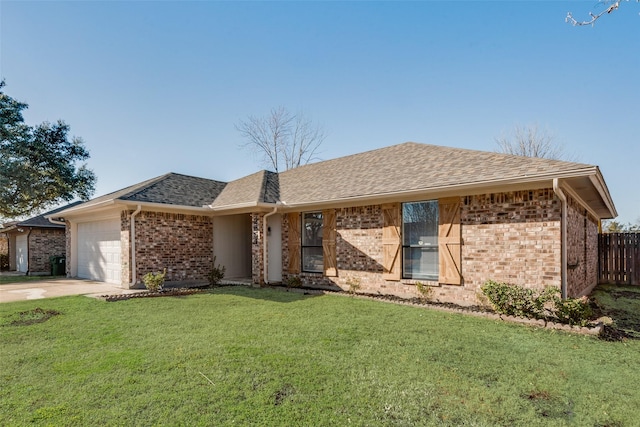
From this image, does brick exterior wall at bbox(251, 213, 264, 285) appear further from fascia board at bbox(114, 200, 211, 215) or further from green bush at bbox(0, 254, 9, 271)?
green bush at bbox(0, 254, 9, 271)

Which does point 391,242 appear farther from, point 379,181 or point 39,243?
point 39,243

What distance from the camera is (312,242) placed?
10.8 meters

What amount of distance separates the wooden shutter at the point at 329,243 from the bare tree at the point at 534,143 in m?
18.2

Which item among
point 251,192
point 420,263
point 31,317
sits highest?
point 251,192

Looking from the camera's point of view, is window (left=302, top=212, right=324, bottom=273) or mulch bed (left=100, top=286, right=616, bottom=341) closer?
mulch bed (left=100, top=286, right=616, bottom=341)

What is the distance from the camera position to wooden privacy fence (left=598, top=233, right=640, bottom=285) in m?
12.2

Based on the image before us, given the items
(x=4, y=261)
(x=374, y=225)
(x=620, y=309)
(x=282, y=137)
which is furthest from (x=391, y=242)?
(x=4, y=261)

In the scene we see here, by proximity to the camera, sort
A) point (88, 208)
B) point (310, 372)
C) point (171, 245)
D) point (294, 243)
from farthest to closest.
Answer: point (88, 208) < point (171, 245) < point (294, 243) < point (310, 372)

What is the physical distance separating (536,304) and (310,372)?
4.85 meters

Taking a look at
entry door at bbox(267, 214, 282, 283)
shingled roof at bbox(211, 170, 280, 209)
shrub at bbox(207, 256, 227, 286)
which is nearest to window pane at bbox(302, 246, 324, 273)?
entry door at bbox(267, 214, 282, 283)

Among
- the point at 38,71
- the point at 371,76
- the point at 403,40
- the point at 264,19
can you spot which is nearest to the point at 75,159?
the point at 38,71

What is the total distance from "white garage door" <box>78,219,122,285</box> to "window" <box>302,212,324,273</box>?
21.2 ft

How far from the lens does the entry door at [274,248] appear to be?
1125cm

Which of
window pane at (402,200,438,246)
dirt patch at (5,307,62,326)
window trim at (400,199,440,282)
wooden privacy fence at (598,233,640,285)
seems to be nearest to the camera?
dirt patch at (5,307,62,326)
